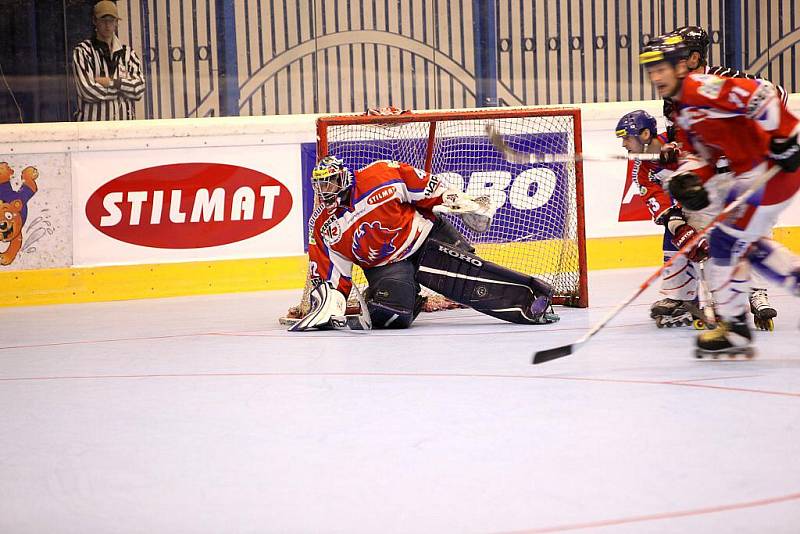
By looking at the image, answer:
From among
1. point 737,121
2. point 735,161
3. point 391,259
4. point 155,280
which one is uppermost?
point 737,121

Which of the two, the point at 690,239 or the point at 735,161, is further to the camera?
the point at 690,239

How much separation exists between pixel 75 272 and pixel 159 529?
5.80m

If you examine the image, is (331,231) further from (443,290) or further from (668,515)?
(668,515)

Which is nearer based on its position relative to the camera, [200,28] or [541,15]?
[200,28]

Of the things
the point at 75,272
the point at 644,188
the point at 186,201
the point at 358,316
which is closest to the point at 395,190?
→ the point at 358,316

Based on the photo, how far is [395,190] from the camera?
6293 mm

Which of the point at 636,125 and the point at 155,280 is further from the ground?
the point at 636,125

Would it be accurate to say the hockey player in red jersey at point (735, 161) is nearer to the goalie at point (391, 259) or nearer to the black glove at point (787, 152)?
the black glove at point (787, 152)

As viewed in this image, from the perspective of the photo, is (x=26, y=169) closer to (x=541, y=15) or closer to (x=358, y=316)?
(x=358, y=316)

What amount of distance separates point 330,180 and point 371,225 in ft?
1.12

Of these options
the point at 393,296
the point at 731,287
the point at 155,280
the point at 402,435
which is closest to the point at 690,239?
the point at 731,287

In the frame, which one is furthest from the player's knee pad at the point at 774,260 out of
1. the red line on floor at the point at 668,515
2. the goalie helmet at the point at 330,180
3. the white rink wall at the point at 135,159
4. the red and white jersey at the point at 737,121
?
the white rink wall at the point at 135,159

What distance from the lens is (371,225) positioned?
621 centimetres

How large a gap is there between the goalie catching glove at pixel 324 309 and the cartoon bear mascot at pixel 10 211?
2.71 meters
